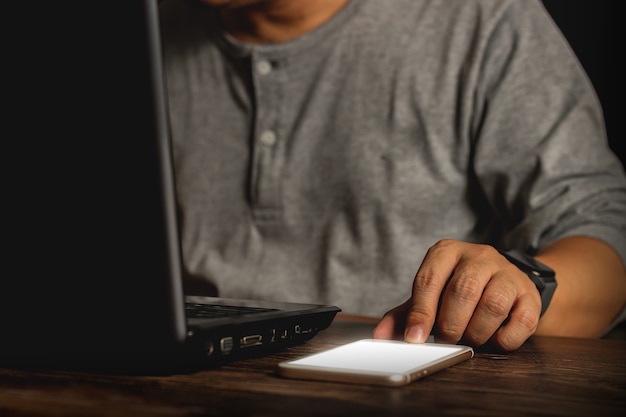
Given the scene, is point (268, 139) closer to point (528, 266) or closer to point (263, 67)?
point (263, 67)

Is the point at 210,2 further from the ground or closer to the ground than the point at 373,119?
further from the ground

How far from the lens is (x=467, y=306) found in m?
0.59

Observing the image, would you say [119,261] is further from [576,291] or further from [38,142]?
[576,291]

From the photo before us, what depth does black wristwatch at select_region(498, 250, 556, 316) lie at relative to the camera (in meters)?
0.69

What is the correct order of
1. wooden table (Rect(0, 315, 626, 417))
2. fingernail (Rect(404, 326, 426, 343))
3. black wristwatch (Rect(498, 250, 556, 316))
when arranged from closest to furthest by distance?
wooden table (Rect(0, 315, 626, 417))
fingernail (Rect(404, 326, 426, 343))
black wristwatch (Rect(498, 250, 556, 316))

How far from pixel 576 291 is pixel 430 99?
1.48 feet

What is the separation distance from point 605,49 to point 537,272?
2.80ft

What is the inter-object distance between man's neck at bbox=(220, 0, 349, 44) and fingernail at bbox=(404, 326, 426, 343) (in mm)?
858

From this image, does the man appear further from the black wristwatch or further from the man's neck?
the black wristwatch

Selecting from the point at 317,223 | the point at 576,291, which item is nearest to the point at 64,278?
the point at 576,291

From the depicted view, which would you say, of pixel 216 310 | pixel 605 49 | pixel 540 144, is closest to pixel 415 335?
pixel 216 310

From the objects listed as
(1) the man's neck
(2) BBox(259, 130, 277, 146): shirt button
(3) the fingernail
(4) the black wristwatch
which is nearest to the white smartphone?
(3) the fingernail

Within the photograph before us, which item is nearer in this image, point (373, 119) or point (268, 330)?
point (268, 330)

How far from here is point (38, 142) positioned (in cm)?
40
